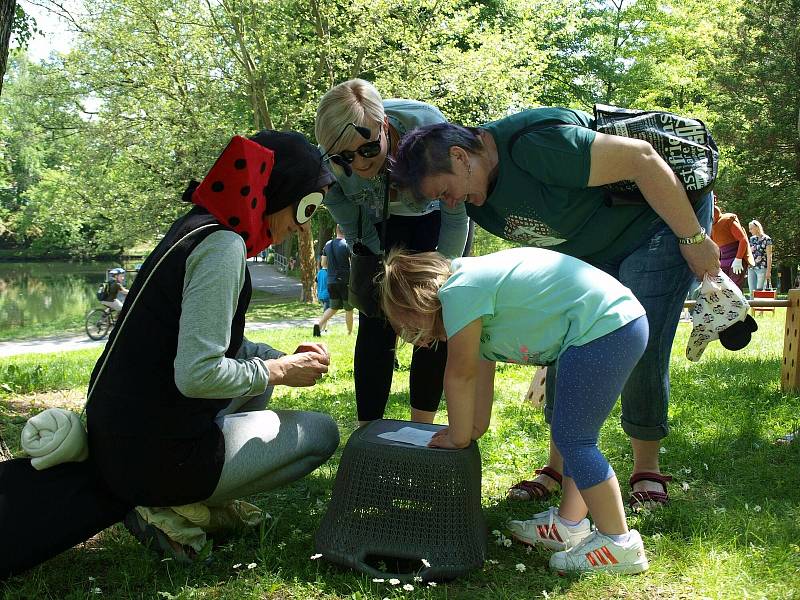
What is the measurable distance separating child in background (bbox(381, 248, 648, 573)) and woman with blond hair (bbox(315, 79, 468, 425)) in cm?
71

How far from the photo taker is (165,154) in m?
19.2

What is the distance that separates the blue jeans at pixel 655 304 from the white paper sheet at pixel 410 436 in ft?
→ 2.88

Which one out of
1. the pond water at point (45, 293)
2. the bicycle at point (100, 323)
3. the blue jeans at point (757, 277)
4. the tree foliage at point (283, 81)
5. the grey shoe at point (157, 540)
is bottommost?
the pond water at point (45, 293)

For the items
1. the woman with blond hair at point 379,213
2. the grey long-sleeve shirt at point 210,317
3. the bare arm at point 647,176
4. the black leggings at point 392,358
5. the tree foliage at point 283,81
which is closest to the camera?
the grey long-sleeve shirt at point 210,317

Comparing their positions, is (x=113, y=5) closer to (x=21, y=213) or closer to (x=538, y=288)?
(x=538, y=288)

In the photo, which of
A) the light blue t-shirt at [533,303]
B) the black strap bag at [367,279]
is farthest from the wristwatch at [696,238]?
the black strap bag at [367,279]

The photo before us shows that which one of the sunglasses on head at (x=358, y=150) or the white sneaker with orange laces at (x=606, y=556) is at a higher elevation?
the sunglasses on head at (x=358, y=150)

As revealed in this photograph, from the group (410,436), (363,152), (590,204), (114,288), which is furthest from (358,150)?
(114,288)

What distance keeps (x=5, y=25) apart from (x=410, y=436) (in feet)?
9.98

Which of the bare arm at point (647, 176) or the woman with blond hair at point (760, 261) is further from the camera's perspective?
the woman with blond hair at point (760, 261)

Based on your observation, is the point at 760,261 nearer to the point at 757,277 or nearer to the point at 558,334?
the point at 757,277

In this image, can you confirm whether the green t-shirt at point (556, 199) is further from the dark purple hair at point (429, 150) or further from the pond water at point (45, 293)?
the pond water at point (45, 293)

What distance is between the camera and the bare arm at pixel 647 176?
2.67 m

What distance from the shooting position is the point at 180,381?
241 cm
